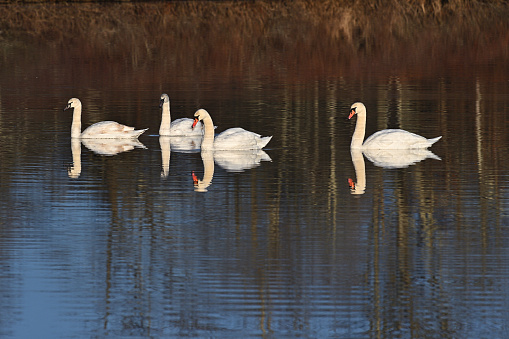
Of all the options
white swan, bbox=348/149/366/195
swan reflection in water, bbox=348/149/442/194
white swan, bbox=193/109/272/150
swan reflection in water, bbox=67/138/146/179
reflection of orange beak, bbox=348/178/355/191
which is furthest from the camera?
swan reflection in water, bbox=67/138/146/179

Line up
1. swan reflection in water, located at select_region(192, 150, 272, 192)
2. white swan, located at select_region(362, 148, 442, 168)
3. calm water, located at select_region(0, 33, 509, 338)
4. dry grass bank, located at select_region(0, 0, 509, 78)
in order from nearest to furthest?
calm water, located at select_region(0, 33, 509, 338) < swan reflection in water, located at select_region(192, 150, 272, 192) < white swan, located at select_region(362, 148, 442, 168) < dry grass bank, located at select_region(0, 0, 509, 78)

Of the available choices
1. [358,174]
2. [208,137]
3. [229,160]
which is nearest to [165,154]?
[208,137]

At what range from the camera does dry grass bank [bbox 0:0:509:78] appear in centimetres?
4088

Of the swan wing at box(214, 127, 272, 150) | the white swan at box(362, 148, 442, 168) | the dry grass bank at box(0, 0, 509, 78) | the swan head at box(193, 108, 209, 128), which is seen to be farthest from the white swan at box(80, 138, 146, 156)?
the dry grass bank at box(0, 0, 509, 78)

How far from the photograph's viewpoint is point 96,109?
90.3 feet

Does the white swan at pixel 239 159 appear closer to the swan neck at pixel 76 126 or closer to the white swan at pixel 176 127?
the white swan at pixel 176 127

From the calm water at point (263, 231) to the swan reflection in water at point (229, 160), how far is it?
2.0 inches

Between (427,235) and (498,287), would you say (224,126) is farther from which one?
(498,287)

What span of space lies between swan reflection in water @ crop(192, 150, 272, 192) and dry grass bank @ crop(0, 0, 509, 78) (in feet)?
55.6

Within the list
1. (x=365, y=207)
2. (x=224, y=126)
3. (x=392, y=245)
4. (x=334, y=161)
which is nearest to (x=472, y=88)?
(x=224, y=126)

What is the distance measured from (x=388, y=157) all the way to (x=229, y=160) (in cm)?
265

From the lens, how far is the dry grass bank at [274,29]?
134 ft

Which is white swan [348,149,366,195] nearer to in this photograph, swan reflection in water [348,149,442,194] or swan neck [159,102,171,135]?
swan reflection in water [348,149,442,194]

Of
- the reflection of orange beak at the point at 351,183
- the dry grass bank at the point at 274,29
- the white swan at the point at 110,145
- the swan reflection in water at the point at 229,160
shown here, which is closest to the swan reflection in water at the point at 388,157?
the reflection of orange beak at the point at 351,183
